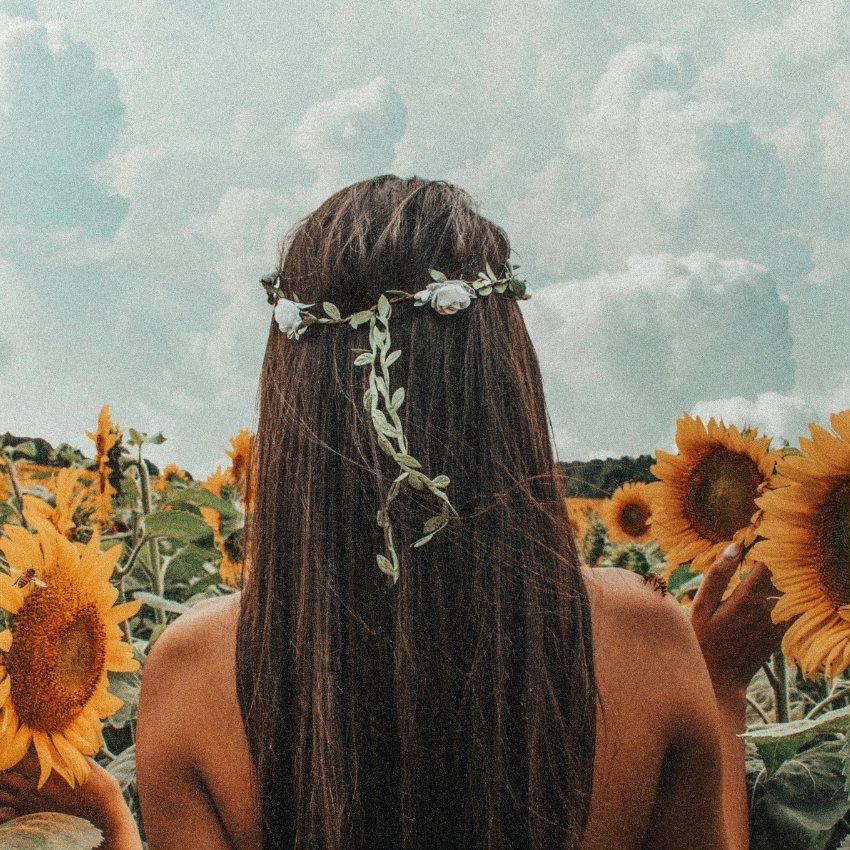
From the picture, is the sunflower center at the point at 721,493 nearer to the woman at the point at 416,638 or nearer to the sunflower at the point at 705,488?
the sunflower at the point at 705,488

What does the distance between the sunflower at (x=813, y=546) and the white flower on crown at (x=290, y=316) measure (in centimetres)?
76

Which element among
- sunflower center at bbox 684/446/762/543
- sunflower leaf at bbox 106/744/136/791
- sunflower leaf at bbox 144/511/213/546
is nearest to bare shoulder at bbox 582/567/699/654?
sunflower center at bbox 684/446/762/543

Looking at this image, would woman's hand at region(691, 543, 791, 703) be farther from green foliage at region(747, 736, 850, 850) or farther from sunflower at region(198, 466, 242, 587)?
sunflower at region(198, 466, 242, 587)

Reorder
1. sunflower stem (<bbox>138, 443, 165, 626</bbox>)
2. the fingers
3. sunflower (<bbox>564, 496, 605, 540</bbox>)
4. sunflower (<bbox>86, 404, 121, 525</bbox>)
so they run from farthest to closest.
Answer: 1. sunflower (<bbox>564, 496, 605, 540</bbox>)
2. sunflower (<bbox>86, 404, 121, 525</bbox>)
3. sunflower stem (<bbox>138, 443, 165, 626</bbox>)
4. the fingers

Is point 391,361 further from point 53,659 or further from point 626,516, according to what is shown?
point 626,516

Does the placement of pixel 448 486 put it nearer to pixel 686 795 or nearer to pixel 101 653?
pixel 686 795

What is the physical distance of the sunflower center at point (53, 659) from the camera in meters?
1.34

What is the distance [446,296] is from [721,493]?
1110 millimetres

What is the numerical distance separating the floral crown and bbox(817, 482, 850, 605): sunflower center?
58cm

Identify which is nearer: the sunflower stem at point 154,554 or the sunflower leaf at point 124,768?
the sunflower leaf at point 124,768

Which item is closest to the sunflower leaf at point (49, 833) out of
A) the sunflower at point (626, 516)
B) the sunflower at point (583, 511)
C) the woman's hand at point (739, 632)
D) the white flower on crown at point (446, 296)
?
the white flower on crown at point (446, 296)

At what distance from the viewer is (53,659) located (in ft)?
4.51

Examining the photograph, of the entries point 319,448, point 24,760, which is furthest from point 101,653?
point 319,448

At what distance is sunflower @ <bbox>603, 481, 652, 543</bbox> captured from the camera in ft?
15.4
